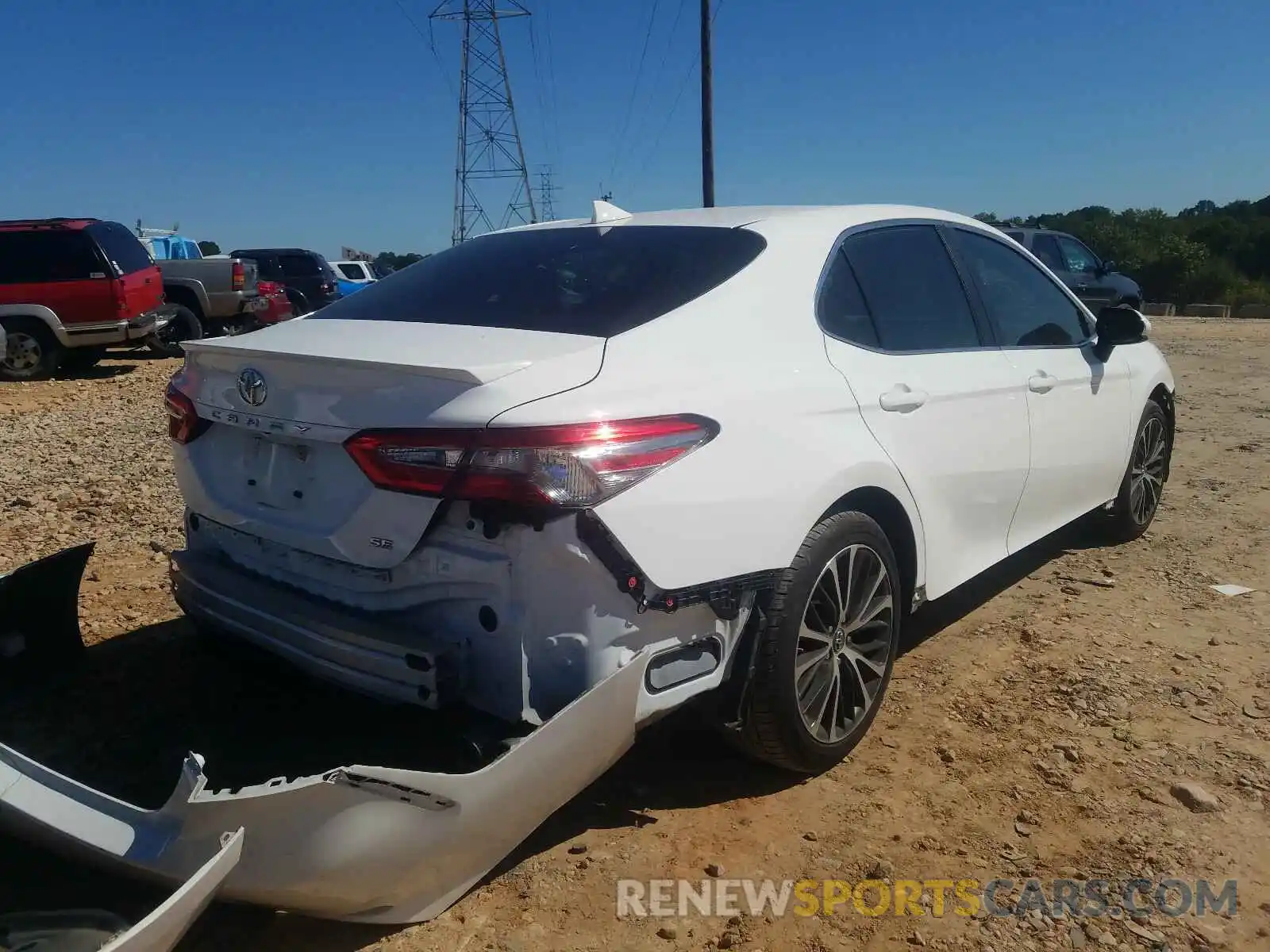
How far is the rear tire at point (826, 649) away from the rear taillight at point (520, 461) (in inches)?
25.0

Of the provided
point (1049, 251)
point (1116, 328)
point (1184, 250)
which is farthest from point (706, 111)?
point (1184, 250)

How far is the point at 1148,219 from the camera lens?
48312mm

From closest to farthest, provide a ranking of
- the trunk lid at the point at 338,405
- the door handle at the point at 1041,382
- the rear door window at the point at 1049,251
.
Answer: the trunk lid at the point at 338,405, the door handle at the point at 1041,382, the rear door window at the point at 1049,251

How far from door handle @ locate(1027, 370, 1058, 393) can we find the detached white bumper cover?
94.3 inches

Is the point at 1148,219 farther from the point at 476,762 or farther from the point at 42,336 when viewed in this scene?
the point at 476,762

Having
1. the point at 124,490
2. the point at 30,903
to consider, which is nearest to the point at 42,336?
the point at 124,490

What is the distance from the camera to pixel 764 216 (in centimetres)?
338

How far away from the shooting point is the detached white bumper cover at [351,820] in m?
1.99

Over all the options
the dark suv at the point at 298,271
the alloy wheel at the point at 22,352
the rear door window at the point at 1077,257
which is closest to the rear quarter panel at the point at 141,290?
the alloy wheel at the point at 22,352

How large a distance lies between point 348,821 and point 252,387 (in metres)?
1.22

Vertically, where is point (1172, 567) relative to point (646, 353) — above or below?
below

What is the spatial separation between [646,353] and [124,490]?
4982 millimetres

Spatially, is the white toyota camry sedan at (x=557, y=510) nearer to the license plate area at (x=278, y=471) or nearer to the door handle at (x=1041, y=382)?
the license plate area at (x=278, y=471)

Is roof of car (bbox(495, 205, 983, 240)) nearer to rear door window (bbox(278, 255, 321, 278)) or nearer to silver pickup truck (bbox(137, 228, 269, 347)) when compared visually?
silver pickup truck (bbox(137, 228, 269, 347))
